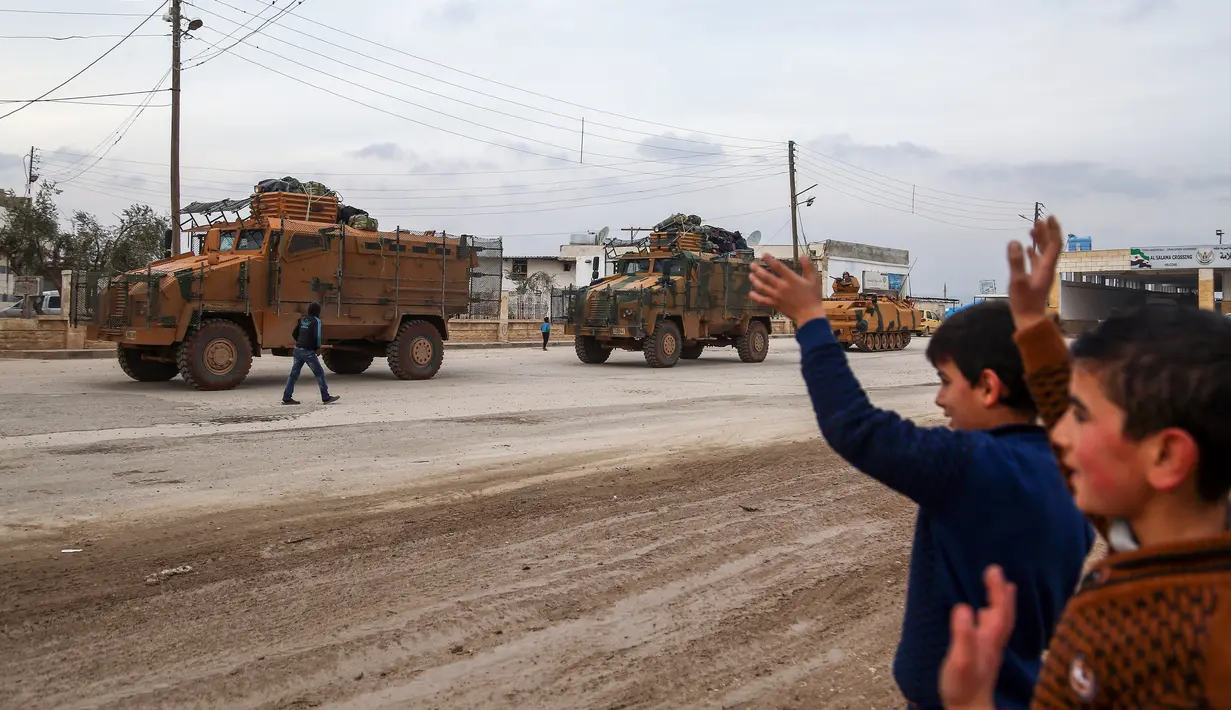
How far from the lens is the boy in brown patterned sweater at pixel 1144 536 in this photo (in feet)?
3.99

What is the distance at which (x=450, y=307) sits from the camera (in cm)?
1827

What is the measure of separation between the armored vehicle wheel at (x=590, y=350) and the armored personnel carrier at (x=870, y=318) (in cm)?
1014

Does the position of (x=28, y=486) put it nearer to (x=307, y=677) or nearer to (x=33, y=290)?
(x=307, y=677)

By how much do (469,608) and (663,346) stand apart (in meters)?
17.4

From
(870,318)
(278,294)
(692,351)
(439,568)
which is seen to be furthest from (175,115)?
(439,568)

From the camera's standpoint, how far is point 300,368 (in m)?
13.5

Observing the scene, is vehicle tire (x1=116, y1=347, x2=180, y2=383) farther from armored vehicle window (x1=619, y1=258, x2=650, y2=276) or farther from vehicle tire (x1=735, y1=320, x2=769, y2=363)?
vehicle tire (x1=735, y1=320, x2=769, y2=363)

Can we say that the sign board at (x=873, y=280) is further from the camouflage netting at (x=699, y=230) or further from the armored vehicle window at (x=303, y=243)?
the armored vehicle window at (x=303, y=243)

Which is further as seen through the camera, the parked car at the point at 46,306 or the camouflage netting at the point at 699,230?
the parked car at the point at 46,306

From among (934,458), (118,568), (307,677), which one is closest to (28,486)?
(118,568)

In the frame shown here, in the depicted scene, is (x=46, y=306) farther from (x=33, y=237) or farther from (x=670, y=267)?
(x=670, y=267)

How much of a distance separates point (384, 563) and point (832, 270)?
2384 inches

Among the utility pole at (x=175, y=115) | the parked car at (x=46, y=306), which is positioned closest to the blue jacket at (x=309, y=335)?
the utility pole at (x=175, y=115)

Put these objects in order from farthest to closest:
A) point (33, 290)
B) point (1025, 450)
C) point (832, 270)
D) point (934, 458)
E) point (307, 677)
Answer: point (832, 270), point (33, 290), point (307, 677), point (1025, 450), point (934, 458)
